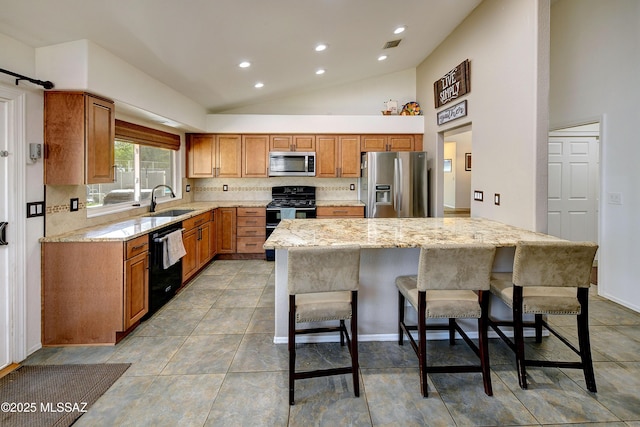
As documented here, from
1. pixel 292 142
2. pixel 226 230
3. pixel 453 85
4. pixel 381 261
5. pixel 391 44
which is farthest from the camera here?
pixel 292 142

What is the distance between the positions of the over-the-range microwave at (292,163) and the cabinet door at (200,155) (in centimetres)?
103

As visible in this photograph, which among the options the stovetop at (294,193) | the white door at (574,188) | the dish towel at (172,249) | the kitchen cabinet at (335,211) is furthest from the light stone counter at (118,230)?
the white door at (574,188)

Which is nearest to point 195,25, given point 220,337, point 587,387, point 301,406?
point 220,337

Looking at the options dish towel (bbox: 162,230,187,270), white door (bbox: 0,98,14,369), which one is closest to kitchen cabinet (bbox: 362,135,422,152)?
dish towel (bbox: 162,230,187,270)

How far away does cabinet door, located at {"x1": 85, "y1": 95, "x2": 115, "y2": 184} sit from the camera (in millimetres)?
2635

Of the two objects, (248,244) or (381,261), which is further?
(248,244)

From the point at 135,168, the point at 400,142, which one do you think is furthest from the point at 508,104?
the point at 135,168

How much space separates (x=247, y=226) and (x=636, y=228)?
4.87 m

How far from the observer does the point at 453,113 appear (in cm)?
418

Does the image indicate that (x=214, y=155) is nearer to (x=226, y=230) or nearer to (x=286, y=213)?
(x=226, y=230)

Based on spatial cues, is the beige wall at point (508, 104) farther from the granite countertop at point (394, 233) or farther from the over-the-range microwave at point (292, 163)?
the over-the-range microwave at point (292, 163)

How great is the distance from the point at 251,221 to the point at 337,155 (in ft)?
5.99

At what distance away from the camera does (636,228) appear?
3271 millimetres

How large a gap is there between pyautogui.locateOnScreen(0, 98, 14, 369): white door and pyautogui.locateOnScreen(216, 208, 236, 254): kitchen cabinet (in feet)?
9.87
